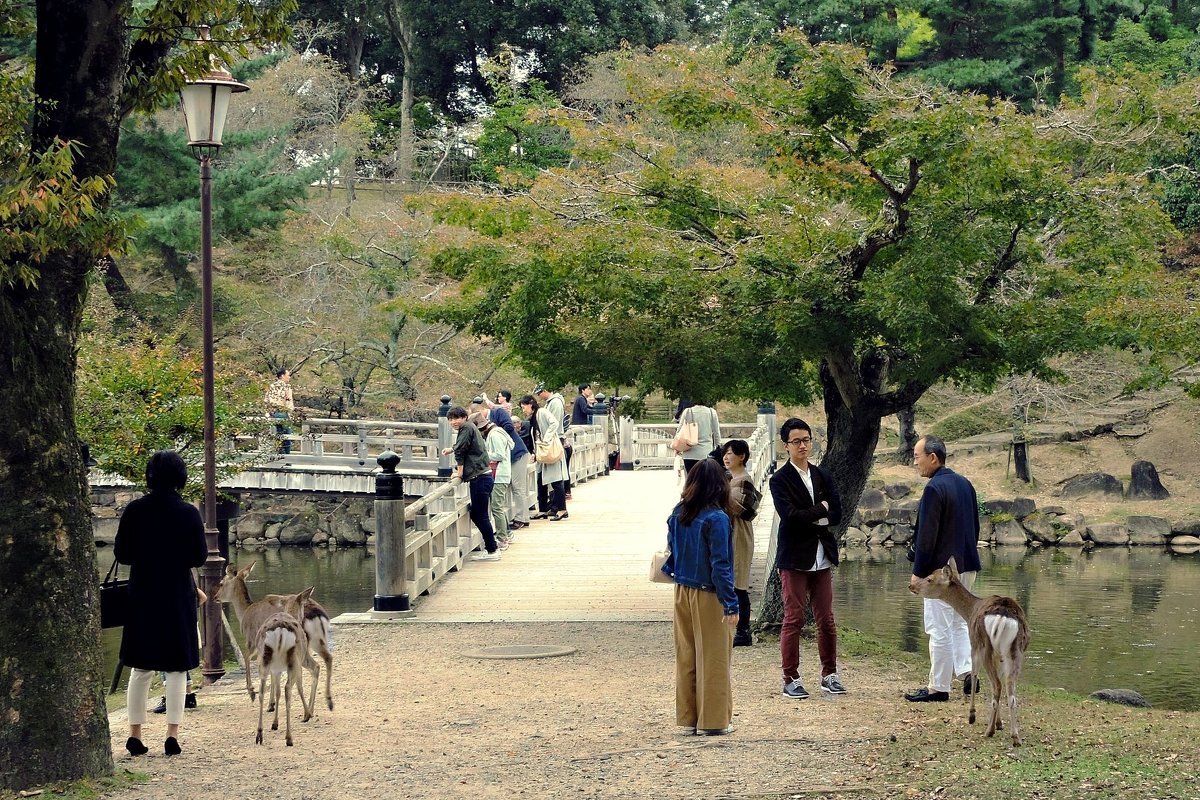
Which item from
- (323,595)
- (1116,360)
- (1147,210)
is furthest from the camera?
(1116,360)

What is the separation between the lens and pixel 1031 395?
36.6 m

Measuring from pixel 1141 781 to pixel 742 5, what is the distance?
136 ft

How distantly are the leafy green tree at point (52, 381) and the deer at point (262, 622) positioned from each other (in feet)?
4.13

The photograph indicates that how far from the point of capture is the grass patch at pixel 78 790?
7.25m

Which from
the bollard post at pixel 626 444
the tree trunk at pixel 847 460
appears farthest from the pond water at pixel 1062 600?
the tree trunk at pixel 847 460

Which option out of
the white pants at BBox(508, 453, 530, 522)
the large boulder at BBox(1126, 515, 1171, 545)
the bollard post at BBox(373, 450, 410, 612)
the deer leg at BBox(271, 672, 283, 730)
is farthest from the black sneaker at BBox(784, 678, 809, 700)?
the large boulder at BBox(1126, 515, 1171, 545)

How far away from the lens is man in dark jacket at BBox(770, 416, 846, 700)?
9711mm

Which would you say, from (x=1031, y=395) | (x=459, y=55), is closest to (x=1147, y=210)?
(x=1031, y=395)

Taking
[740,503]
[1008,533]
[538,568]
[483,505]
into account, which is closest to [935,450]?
[740,503]

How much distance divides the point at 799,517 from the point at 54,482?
4.84m

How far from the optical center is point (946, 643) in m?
9.54

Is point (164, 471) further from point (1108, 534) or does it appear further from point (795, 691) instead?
point (1108, 534)

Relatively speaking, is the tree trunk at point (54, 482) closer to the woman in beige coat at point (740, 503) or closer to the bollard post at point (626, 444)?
the woman in beige coat at point (740, 503)

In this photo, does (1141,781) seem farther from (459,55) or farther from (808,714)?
(459,55)
